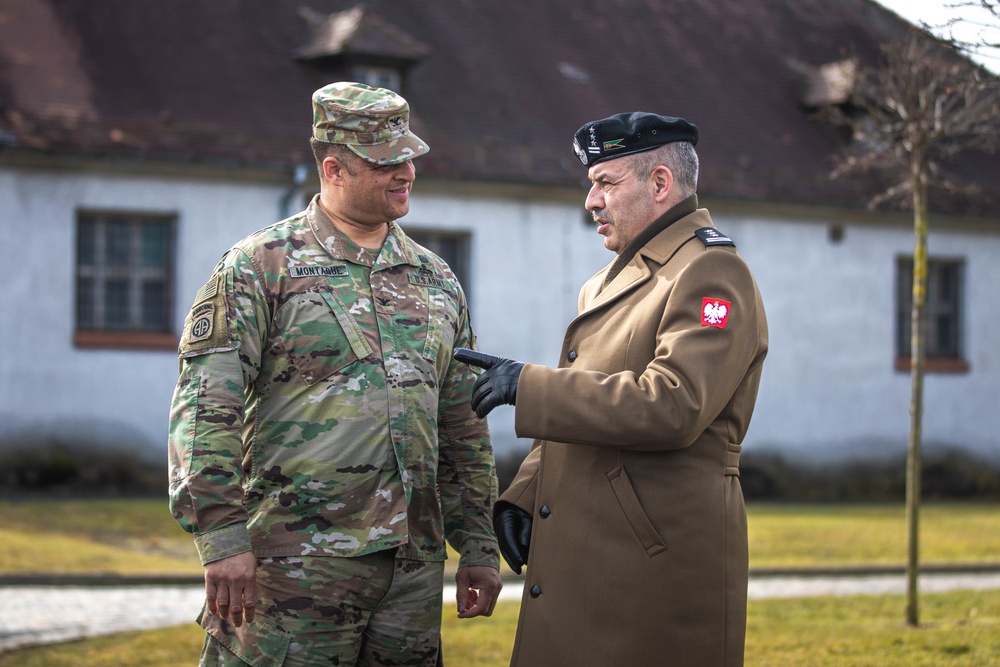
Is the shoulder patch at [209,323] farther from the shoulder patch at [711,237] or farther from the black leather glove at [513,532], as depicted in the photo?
the shoulder patch at [711,237]

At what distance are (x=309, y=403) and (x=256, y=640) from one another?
27.3 inches

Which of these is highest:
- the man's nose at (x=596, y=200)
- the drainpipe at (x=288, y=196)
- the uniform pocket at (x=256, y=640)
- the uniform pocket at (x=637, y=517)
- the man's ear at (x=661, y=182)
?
the drainpipe at (x=288, y=196)

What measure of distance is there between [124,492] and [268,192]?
4.24 m

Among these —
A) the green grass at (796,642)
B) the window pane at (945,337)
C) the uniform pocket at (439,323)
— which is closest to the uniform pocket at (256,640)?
the uniform pocket at (439,323)

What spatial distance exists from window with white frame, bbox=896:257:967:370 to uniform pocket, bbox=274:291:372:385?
66.5 feet

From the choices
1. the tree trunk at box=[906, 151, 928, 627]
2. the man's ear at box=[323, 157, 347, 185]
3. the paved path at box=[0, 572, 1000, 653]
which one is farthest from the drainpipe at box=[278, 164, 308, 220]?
the man's ear at box=[323, 157, 347, 185]

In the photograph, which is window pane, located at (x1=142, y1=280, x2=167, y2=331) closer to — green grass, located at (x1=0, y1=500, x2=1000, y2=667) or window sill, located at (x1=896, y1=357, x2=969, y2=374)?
green grass, located at (x1=0, y1=500, x2=1000, y2=667)

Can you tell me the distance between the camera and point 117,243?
58.4ft

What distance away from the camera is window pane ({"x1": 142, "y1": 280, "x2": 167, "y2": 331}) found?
17.9 m

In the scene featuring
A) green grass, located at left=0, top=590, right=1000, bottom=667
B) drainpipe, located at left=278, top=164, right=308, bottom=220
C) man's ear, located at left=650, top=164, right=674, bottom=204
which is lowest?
green grass, located at left=0, top=590, right=1000, bottom=667

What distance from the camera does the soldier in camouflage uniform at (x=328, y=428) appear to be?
3.89 metres

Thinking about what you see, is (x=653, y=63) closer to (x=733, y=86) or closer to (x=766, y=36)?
(x=733, y=86)

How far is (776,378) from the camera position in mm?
21797

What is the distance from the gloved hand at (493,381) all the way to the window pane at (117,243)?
14646 mm
